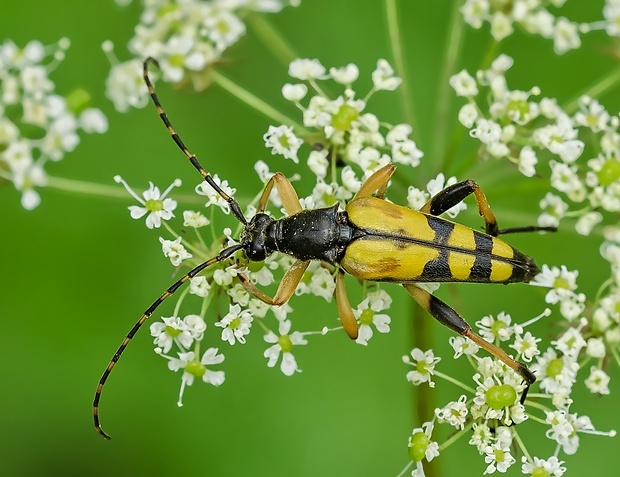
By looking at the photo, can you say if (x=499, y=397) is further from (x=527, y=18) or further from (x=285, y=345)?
(x=527, y=18)

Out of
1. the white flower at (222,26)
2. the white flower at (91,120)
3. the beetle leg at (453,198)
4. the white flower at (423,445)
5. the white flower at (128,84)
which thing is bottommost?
the white flower at (423,445)

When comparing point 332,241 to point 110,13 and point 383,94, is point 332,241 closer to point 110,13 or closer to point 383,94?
point 383,94

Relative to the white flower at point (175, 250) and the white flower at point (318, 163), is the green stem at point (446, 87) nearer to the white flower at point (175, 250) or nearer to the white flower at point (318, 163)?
the white flower at point (318, 163)

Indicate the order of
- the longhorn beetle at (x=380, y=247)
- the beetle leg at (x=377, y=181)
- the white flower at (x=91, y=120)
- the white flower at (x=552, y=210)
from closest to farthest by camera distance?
the longhorn beetle at (x=380, y=247), the beetle leg at (x=377, y=181), the white flower at (x=552, y=210), the white flower at (x=91, y=120)

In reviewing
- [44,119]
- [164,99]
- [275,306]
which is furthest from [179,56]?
[275,306]

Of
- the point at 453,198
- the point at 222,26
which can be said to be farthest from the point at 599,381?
the point at 222,26

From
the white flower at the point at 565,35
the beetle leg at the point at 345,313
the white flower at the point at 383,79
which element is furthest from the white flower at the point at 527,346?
the white flower at the point at 565,35
